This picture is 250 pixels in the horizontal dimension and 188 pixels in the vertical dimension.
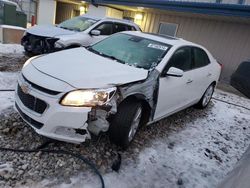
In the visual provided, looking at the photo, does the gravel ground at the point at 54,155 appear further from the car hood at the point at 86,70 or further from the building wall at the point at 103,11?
the building wall at the point at 103,11

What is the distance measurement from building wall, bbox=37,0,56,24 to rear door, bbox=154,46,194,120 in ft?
45.1

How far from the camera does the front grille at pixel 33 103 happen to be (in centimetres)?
282

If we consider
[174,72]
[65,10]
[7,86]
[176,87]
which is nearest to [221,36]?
[176,87]

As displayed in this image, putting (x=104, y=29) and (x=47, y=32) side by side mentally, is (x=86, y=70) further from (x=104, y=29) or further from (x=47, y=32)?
(x=104, y=29)

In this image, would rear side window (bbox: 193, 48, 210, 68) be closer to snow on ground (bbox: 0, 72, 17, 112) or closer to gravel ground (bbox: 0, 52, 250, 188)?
gravel ground (bbox: 0, 52, 250, 188)

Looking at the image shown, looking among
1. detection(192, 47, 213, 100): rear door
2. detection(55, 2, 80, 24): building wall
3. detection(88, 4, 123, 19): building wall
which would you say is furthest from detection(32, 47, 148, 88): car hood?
detection(55, 2, 80, 24): building wall

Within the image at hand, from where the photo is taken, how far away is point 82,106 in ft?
9.14

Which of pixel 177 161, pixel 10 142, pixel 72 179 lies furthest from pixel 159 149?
pixel 10 142

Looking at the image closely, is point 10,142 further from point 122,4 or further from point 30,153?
point 122,4

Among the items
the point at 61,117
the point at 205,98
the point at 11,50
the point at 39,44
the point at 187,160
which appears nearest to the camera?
the point at 61,117

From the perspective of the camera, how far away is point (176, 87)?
13.3 feet

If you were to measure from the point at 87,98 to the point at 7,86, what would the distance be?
280 centimetres

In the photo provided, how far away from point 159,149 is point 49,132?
173 centimetres

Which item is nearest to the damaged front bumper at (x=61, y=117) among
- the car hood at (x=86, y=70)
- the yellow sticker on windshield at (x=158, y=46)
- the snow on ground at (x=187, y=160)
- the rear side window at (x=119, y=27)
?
the car hood at (x=86, y=70)
